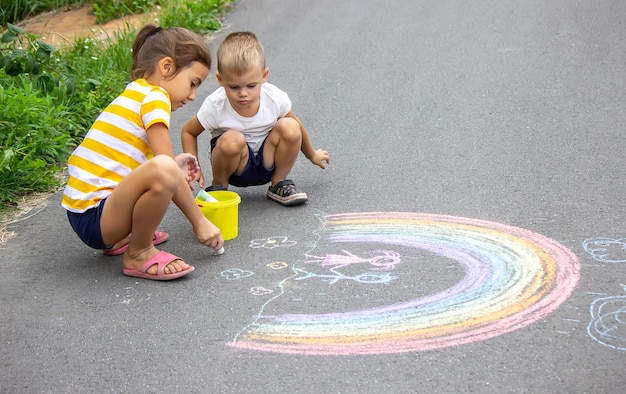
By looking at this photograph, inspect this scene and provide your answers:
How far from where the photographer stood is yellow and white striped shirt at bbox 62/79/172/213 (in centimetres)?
355

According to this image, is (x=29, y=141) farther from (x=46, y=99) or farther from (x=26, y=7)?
(x=26, y=7)

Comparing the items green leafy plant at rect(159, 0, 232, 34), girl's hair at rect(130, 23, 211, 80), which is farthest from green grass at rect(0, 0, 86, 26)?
girl's hair at rect(130, 23, 211, 80)

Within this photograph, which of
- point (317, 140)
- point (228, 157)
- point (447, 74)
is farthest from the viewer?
point (447, 74)

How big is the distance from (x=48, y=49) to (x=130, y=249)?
8.14ft

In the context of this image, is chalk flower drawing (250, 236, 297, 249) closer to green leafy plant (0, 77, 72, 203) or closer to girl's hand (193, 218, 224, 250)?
girl's hand (193, 218, 224, 250)

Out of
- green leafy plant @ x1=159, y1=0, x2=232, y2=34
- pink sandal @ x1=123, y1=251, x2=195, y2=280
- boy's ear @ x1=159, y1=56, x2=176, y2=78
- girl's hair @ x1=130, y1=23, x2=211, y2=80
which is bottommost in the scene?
pink sandal @ x1=123, y1=251, x2=195, y2=280

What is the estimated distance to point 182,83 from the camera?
3707 millimetres

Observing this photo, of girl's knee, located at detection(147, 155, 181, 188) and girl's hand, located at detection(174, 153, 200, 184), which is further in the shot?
girl's hand, located at detection(174, 153, 200, 184)

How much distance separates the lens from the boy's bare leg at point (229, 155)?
13.7 feet

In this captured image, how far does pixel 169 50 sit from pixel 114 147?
1.69ft

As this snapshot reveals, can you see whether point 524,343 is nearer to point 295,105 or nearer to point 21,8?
point 295,105

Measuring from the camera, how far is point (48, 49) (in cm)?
544

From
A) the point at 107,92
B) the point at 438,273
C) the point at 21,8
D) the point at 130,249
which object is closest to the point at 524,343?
the point at 438,273

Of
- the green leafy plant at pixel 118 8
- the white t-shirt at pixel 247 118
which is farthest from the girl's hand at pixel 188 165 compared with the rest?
the green leafy plant at pixel 118 8
